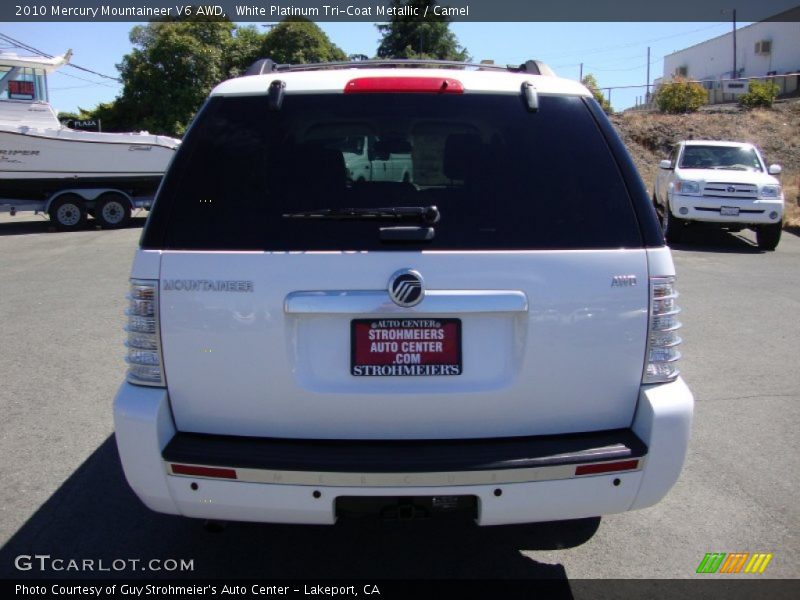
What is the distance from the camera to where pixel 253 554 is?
11.0ft

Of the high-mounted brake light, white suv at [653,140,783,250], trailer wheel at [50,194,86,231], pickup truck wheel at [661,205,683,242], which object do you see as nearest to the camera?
the high-mounted brake light

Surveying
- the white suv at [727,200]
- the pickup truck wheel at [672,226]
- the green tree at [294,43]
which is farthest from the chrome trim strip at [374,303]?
the green tree at [294,43]

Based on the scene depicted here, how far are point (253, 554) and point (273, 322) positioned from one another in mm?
1337

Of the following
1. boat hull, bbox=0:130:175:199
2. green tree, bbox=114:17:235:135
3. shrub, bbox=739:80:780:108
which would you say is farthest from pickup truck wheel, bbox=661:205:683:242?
green tree, bbox=114:17:235:135

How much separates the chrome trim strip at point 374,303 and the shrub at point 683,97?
3121cm

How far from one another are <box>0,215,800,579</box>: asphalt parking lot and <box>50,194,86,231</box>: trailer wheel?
11.9 m

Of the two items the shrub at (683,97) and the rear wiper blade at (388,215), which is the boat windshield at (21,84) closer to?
the rear wiper blade at (388,215)

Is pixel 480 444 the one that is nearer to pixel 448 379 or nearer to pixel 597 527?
pixel 448 379

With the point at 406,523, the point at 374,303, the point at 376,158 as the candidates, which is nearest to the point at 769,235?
the point at 406,523

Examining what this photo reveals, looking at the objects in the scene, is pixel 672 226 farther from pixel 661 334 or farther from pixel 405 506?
pixel 405 506

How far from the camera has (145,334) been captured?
8.91 feet

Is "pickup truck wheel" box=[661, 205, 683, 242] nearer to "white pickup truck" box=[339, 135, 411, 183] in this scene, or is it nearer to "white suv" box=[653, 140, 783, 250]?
"white suv" box=[653, 140, 783, 250]

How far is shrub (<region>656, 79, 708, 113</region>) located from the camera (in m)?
30.4

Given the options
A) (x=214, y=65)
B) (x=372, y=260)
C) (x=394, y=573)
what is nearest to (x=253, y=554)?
(x=394, y=573)
